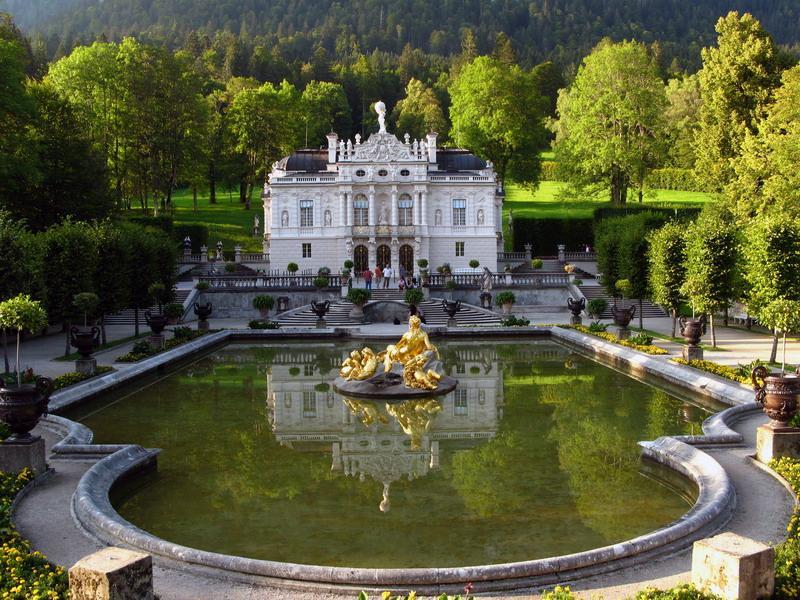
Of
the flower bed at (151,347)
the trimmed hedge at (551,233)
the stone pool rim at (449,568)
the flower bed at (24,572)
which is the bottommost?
the stone pool rim at (449,568)

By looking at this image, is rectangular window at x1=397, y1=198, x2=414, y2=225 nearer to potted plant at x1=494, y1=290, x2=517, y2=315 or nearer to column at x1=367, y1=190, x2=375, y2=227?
column at x1=367, y1=190, x2=375, y2=227

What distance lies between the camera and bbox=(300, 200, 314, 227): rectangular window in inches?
2186

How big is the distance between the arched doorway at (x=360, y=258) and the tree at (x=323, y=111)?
30.9m

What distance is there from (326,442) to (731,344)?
798 inches

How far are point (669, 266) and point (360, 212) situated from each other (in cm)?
2742

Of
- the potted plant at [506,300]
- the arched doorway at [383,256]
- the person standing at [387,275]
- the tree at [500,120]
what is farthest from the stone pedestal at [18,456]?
the tree at [500,120]

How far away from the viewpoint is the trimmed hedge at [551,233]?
6319 cm

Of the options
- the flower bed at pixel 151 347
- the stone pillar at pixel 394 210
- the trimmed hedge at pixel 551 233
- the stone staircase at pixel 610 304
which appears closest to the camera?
the flower bed at pixel 151 347

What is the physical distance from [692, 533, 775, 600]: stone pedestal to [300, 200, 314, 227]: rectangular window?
159ft

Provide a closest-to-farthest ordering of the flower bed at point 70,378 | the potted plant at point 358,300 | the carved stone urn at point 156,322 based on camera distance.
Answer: the flower bed at point 70,378 → the carved stone urn at point 156,322 → the potted plant at point 358,300

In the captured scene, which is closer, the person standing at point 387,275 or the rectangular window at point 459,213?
the person standing at point 387,275

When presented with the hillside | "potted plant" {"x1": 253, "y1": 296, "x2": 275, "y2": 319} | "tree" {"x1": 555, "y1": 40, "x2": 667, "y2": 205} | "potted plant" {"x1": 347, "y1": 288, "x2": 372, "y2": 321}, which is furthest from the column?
the hillside

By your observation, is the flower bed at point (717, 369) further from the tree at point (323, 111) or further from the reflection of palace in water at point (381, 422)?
the tree at point (323, 111)

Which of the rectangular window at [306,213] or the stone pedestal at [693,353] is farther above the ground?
the rectangular window at [306,213]
